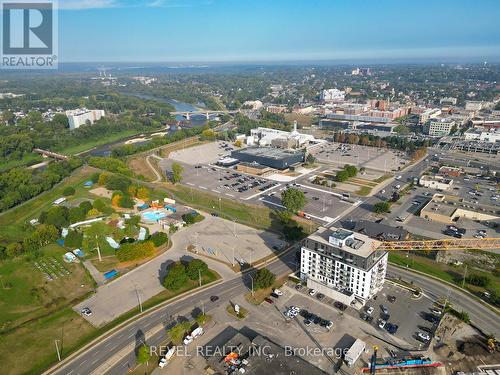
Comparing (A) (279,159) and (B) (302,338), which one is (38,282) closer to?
(B) (302,338)

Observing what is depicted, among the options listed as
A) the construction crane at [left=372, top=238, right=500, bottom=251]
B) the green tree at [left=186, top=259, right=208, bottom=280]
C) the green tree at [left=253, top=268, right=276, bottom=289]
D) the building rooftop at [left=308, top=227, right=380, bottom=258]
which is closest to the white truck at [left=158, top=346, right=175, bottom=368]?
the green tree at [left=186, top=259, right=208, bottom=280]

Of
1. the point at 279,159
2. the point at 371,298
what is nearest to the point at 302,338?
the point at 371,298

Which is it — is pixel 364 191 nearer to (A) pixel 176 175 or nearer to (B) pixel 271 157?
(B) pixel 271 157

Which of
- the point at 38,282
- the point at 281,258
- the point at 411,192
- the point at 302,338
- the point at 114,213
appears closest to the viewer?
the point at 302,338

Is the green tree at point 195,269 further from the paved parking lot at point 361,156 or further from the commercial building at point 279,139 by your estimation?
the commercial building at point 279,139

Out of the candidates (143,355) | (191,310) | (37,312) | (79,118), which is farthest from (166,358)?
(79,118)

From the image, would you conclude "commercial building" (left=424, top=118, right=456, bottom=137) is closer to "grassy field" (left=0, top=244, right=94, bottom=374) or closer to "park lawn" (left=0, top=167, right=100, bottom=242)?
"park lawn" (left=0, top=167, right=100, bottom=242)
